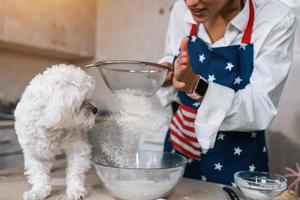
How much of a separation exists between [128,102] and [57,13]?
4.77 feet

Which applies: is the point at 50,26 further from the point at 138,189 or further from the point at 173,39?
the point at 138,189

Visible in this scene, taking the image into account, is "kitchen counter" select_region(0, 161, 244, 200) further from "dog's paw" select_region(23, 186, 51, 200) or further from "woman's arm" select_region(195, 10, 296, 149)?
"woman's arm" select_region(195, 10, 296, 149)

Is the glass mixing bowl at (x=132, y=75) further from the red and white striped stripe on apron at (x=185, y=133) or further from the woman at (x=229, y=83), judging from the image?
the red and white striped stripe on apron at (x=185, y=133)

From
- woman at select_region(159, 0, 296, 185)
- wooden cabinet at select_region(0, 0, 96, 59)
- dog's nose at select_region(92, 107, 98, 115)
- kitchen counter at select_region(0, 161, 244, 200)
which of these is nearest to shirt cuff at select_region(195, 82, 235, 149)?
woman at select_region(159, 0, 296, 185)

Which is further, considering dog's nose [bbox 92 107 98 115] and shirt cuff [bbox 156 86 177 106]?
shirt cuff [bbox 156 86 177 106]

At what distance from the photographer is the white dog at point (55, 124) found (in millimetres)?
730

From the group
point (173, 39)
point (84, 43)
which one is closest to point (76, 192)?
point (173, 39)

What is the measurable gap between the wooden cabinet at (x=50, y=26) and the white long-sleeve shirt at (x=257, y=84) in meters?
1.24

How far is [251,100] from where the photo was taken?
857 mm

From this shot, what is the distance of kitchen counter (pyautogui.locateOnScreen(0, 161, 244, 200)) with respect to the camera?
76 cm

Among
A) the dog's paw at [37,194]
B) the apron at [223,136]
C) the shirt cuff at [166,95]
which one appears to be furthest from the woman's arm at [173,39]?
the dog's paw at [37,194]

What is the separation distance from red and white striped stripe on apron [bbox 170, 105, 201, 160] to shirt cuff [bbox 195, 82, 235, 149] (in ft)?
0.48

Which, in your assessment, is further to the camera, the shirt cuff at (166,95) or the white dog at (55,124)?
the shirt cuff at (166,95)

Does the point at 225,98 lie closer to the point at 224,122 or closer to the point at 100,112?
the point at 224,122
